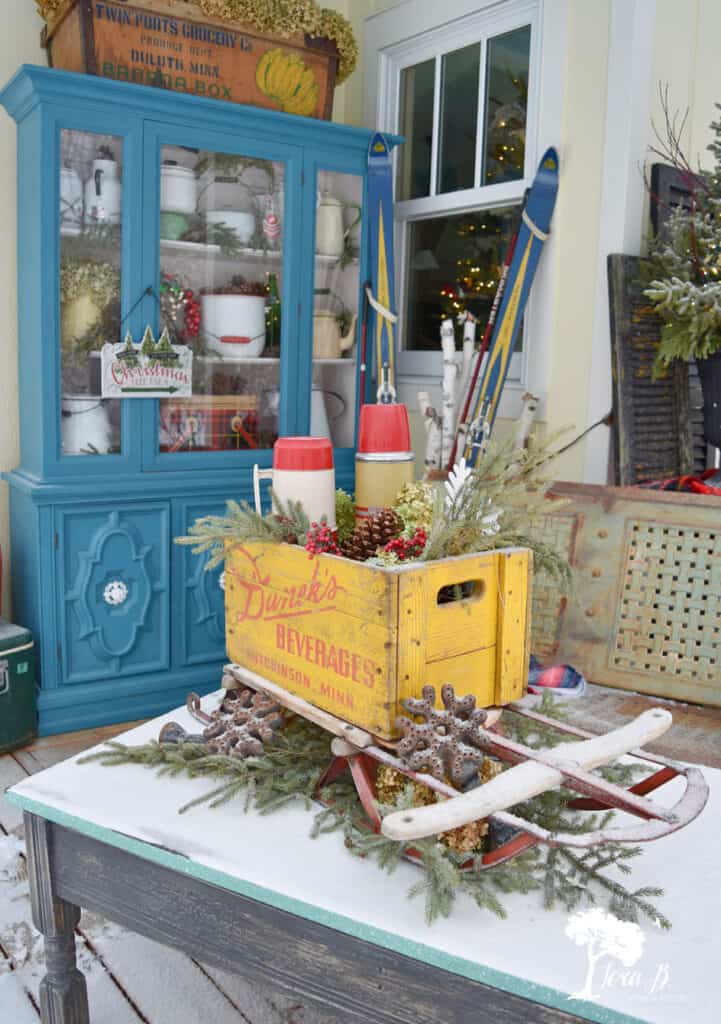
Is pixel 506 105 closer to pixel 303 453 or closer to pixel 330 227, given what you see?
pixel 330 227

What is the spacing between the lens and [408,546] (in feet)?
4.22

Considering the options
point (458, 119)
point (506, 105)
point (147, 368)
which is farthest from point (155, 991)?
point (458, 119)

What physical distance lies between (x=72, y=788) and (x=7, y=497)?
220 cm

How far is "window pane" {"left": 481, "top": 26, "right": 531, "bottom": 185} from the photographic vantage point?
10.5ft

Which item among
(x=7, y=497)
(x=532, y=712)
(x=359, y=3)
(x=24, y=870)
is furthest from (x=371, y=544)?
(x=359, y=3)

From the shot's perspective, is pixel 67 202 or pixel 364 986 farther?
pixel 67 202

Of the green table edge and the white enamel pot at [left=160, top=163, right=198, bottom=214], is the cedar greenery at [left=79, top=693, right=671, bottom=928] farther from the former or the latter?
the white enamel pot at [left=160, top=163, right=198, bottom=214]

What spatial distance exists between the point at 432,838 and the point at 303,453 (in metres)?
0.56

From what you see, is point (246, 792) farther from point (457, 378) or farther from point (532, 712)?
point (457, 378)

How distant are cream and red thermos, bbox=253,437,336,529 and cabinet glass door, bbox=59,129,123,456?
5.85ft

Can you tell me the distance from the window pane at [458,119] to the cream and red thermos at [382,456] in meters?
2.32

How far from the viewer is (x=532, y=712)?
1.37m

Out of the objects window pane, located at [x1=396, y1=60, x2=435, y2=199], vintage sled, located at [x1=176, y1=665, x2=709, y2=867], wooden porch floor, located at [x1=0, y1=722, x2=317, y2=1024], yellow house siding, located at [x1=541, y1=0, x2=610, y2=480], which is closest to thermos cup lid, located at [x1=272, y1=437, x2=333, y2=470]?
vintage sled, located at [x1=176, y1=665, x2=709, y2=867]

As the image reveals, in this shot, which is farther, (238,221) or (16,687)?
(238,221)
